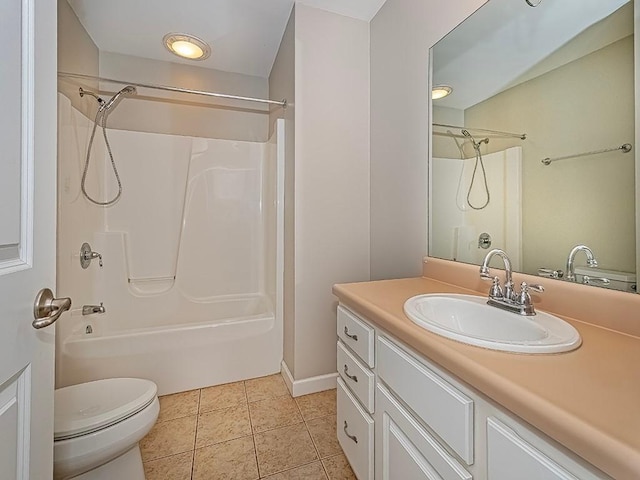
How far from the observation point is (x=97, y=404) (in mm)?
1121

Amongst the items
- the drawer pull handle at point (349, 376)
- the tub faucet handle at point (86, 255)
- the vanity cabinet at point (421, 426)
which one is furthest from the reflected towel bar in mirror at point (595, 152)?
the tub faucet handle at point (86, 255)

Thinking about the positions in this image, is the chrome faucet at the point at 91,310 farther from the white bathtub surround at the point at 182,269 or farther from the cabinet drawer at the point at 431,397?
the cabinet drawer at the point at 431,397

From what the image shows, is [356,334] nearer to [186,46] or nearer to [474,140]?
[474,140]

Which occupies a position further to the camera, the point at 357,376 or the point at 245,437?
the point at 245,437

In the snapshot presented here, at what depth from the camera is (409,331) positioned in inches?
30.5

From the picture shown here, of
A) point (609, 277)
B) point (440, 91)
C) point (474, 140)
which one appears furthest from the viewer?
point (440, 91)

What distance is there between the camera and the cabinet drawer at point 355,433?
104cm

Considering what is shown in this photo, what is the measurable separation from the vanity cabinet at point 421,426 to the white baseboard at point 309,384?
1.93 ft

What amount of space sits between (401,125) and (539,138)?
795 mm

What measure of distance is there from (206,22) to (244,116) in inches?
32.2

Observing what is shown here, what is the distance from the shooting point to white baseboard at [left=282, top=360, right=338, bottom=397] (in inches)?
72.4

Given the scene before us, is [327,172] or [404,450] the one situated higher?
[327,172]

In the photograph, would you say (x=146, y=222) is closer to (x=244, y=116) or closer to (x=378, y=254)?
(x=244, y=116)

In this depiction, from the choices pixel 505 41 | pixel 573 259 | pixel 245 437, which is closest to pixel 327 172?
pixel 505 41
